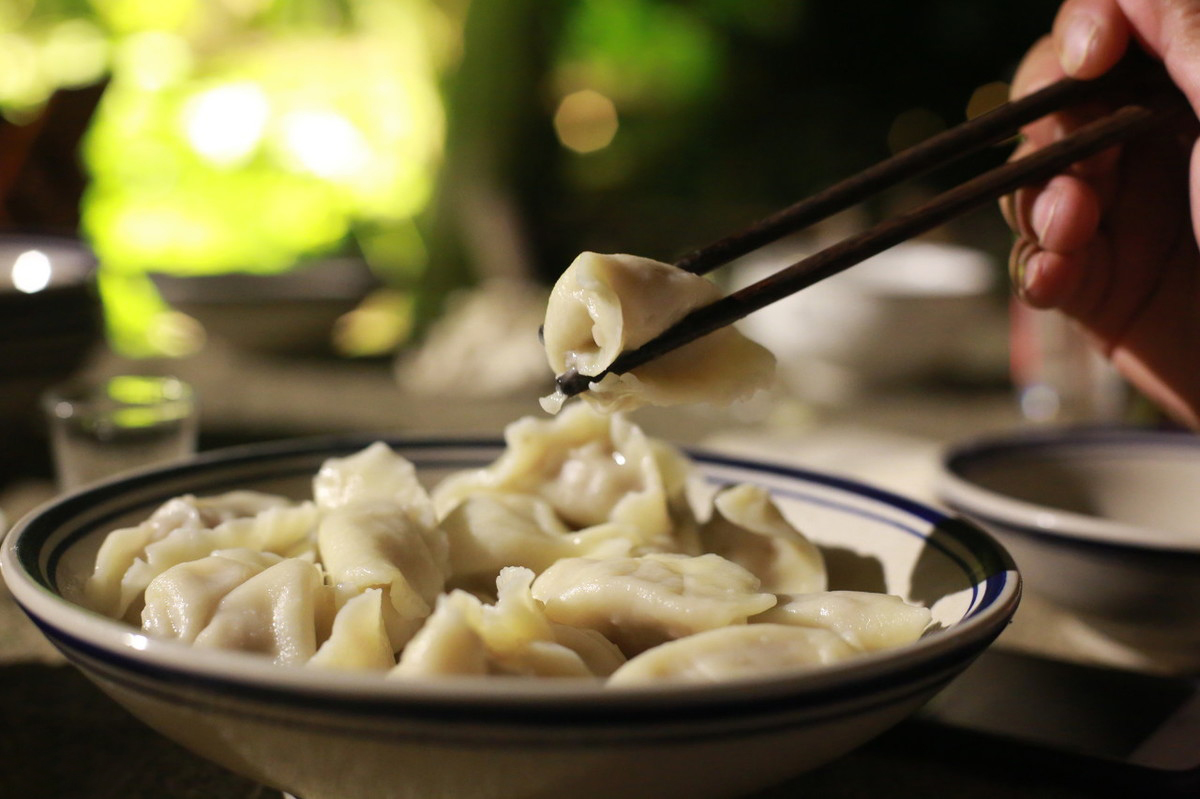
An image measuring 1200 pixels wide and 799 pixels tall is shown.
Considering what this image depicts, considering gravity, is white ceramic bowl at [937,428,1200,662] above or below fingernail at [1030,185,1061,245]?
below

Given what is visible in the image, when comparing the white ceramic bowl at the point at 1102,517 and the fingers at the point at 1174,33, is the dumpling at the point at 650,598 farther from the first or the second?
the fingers at the point at 1174,33

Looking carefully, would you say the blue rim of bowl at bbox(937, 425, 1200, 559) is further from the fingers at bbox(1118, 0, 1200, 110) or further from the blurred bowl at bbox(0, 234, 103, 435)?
the blurred bowl at bbox(0, 234, 103, 435)

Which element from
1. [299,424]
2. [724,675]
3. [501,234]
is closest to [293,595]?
[724,675]

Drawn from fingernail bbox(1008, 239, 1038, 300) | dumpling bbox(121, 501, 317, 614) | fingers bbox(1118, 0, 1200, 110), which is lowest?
dumpling bbox(121, 501, 317, 614)

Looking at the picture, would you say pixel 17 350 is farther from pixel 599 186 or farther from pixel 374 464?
pixel 599 186

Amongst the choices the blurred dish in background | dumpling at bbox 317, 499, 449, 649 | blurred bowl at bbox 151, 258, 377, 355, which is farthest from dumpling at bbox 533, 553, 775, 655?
blurred bowl at bbox 151, 258, 377, 355

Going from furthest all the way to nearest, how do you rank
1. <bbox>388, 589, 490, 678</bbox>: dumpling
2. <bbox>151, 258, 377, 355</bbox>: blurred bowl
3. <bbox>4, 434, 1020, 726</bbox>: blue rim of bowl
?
<bbox>151, 258, 377, 355</bbox>: blurred bowl < <bbox>388, 589, 490, 678</bbox>: dumpling < <bbox>4, 434, 1020, 726</bbox>: blue rim of bowl
